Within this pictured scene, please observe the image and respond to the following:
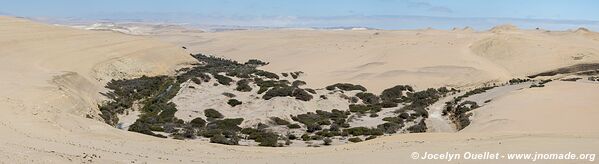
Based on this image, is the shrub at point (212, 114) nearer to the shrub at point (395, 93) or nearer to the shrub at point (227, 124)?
the shrub at point (227, 124)

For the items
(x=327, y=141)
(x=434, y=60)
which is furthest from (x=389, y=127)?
(x=434, y=60)

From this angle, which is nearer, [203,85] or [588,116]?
[588,116]

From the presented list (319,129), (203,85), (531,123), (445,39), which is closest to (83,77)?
(203,85)

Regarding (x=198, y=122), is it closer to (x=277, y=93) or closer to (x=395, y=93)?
(x=277, y=93)

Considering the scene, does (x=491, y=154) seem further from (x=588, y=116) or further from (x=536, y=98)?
(x=536, y=98)

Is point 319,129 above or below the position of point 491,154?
below

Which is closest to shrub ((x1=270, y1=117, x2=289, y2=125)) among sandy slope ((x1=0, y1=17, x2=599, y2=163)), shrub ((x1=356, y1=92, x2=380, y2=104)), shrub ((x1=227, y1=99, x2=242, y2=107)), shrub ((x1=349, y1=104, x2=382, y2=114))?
shrub ((x1=227, y1=99, x2=242, y2=107))

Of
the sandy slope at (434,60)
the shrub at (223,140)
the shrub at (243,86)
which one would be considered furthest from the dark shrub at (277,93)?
the sandy slope at (434,60)

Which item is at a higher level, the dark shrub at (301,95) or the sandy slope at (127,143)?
the sandy slope at (127,143)

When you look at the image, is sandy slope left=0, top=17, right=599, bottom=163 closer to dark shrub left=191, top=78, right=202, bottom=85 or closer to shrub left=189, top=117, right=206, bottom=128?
shrub left=189, top=117, right=206, bottom=128
